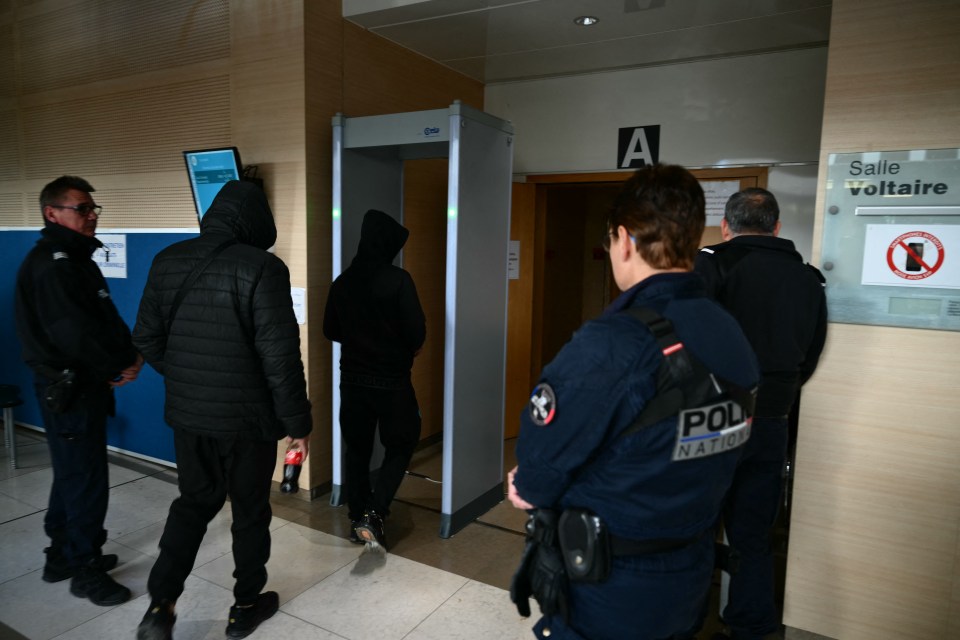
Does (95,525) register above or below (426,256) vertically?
below

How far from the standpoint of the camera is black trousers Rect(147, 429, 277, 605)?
230cm

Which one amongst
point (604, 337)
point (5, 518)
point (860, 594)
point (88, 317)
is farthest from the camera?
point (5, 518)

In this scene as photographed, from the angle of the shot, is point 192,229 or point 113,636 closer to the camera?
point 113,636

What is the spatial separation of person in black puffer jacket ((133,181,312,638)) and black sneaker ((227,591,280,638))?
0.23 metres

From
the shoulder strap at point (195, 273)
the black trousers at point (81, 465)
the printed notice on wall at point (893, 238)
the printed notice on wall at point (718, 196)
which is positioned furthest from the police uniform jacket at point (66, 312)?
the printed notice on wall at point (718, 196)

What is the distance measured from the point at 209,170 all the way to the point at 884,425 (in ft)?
12.3

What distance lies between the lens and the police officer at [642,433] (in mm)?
1293

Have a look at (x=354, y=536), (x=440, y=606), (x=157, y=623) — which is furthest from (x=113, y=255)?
(x=440, y=606)

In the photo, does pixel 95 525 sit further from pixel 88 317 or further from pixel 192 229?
pixel 192 229

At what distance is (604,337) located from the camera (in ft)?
4.27

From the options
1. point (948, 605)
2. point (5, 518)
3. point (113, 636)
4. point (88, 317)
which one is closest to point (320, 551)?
point (113, 636)

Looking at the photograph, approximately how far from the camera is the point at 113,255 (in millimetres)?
4391

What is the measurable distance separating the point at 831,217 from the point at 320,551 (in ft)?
9.34

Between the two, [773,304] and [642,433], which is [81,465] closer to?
[642,433]
